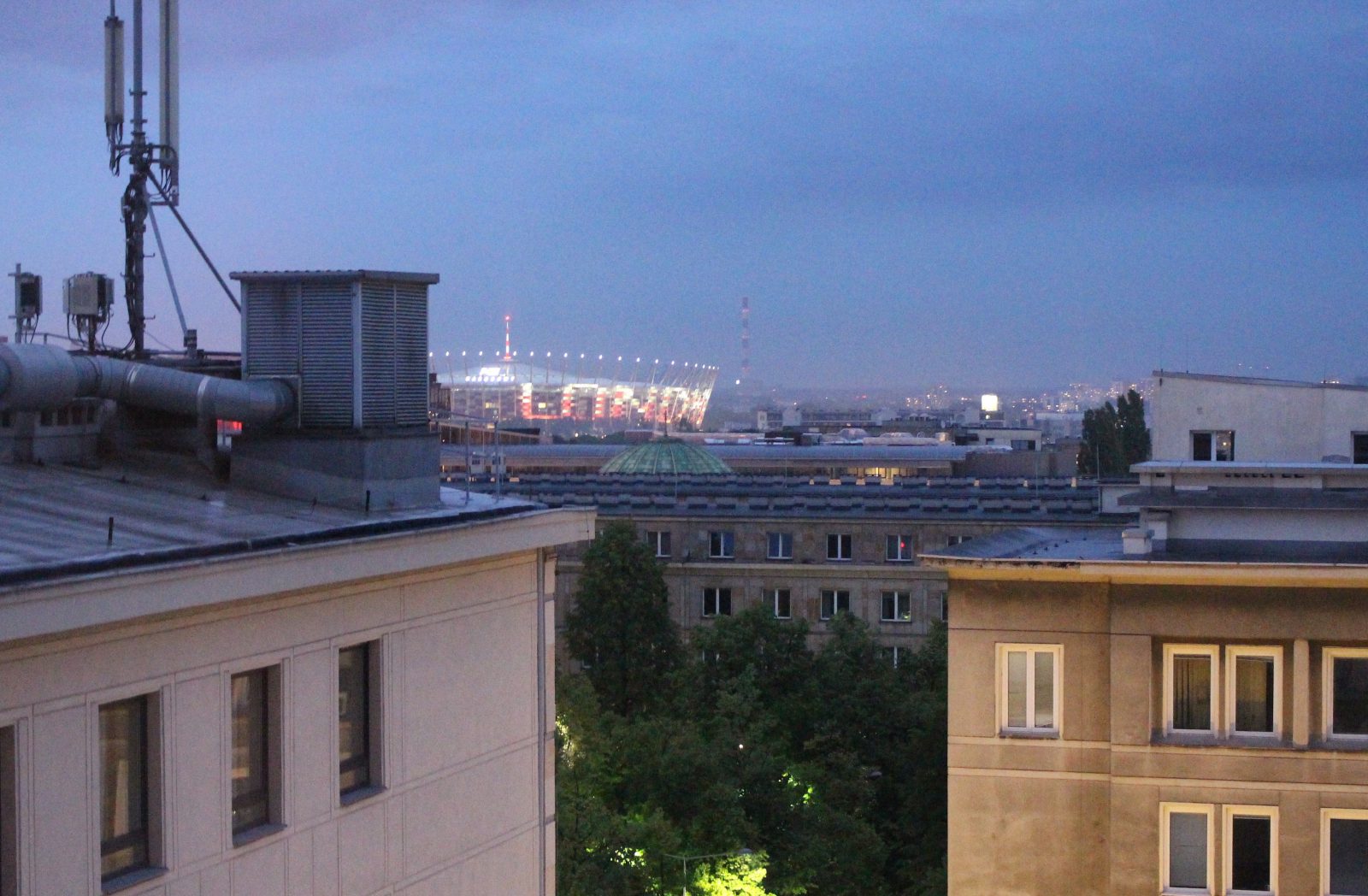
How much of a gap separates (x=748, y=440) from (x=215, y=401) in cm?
18345

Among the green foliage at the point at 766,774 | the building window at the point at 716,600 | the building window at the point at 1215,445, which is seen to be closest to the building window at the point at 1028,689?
the building window at the point at 1215,445

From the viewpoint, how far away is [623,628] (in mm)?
65812

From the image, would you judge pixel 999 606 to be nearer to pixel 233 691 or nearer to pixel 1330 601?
pixel 1330 601

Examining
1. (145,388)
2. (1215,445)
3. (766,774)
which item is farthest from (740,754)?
(145,388)

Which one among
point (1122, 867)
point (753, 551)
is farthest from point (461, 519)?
point (753, 551)

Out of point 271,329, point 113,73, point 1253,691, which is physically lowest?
point 1253,691

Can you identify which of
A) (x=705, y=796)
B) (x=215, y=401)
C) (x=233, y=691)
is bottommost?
(x=705, y=796)

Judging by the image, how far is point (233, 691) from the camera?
13.1m

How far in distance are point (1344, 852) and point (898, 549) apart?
5686cm

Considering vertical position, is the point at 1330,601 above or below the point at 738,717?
above

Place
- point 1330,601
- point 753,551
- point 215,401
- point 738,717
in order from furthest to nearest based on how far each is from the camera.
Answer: point 753,551
point 738,717
point 1330,601
point 215,401

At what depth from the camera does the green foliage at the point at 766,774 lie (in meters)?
39.2

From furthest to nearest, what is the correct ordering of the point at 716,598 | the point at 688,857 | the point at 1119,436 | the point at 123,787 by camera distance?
1. the point at 1119,436
2. the point at 716,598
3. the point at 688,857
4. the point at 123,787

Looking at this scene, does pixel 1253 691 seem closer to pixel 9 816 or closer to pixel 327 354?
pixel 327 354
